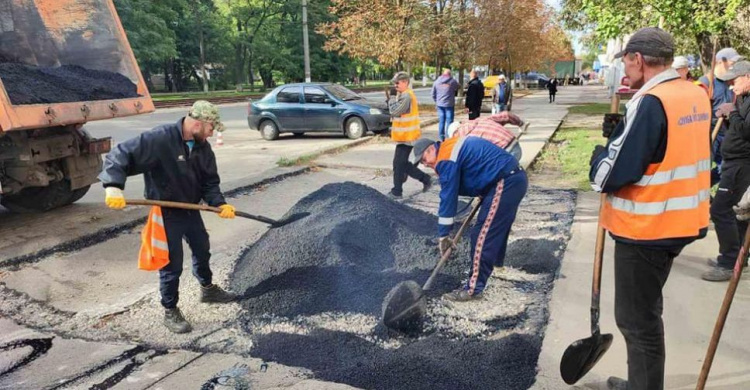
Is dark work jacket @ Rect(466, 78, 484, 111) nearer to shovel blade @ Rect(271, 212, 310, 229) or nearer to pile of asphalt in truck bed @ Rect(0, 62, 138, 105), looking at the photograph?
pile of asphalt in truck bed @ Rect(0, 62, 138, 105)

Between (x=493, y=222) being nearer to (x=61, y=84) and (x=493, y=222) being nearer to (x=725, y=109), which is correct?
(x=725, y=109)

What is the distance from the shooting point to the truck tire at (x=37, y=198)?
657 centimetres

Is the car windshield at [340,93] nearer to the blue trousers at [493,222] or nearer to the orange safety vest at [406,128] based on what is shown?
the orange safety vest at [406,128]

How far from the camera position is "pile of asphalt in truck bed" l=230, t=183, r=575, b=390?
3.09 metres

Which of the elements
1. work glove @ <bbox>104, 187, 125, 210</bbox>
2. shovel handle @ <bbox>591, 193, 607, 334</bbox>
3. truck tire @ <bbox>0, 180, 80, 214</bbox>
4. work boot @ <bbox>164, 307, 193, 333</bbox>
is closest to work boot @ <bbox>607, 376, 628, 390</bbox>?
shovel handle @ <bbox>591, 193, 607, 334</bbox>

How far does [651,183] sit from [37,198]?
6936 mm

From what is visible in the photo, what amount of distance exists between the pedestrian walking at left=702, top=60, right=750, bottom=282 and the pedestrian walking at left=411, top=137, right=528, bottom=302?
166 centimetres

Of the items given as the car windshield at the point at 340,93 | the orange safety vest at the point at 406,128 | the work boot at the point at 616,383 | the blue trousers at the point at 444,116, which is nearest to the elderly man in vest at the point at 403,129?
the orange safety vest at the point at 406,128

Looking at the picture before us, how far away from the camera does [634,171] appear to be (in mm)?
2256

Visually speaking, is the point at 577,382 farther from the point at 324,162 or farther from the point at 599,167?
the point at 324,162

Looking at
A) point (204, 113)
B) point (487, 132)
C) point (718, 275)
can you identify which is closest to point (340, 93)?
point (487, 132)

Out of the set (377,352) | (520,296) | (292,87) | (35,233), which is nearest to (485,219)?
(520,296)

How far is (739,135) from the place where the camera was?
13.1ft

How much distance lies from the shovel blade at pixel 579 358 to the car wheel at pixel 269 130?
40.1 feet
